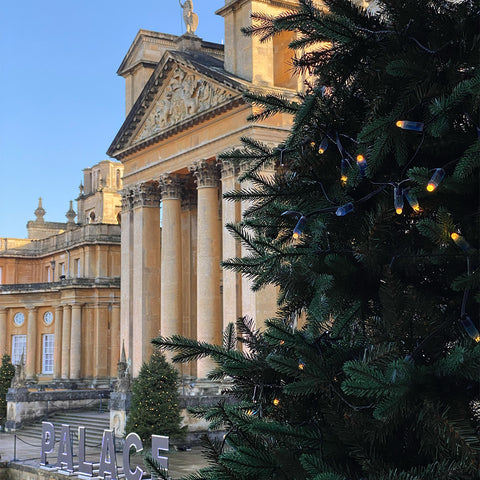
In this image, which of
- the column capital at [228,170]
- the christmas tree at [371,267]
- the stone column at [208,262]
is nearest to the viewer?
the christmas tree at [371,267]

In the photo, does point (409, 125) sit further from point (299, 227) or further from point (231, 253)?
point (231, 253)

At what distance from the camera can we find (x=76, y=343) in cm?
5381

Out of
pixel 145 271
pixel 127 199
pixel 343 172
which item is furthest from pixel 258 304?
pixel 343 172

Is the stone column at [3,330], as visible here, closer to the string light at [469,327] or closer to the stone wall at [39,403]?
the stone wall at [39,403]

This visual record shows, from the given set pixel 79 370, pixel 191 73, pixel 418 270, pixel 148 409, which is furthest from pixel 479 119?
pixel 79 370

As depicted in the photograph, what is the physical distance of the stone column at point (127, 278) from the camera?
3916cm

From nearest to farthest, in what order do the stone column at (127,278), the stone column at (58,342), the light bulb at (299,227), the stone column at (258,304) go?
1. the light bulb at (299,227)
2. the stone column at (258,304)
3. the stone column at (127,278)
4. the stone column at (58,342)

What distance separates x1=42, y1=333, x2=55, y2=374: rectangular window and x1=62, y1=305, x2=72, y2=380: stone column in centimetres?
300

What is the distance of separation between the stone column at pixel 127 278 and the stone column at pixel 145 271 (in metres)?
0.30

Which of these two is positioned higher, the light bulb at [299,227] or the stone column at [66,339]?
the light bulb at [299,227]

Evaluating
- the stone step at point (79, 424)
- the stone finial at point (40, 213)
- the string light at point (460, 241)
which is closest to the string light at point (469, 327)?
the string light at point (460, 241)

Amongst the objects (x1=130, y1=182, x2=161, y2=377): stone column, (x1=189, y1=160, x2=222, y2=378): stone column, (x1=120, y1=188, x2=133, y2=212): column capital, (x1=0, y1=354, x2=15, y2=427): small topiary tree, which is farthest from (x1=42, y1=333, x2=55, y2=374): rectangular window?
(x1=189, y1=160, x2=222, y2=378): stone column

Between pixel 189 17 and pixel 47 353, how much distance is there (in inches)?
1169

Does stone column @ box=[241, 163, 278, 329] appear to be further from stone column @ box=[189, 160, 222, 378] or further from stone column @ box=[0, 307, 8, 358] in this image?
stone column @ box=[0, 307, 8, 358]
